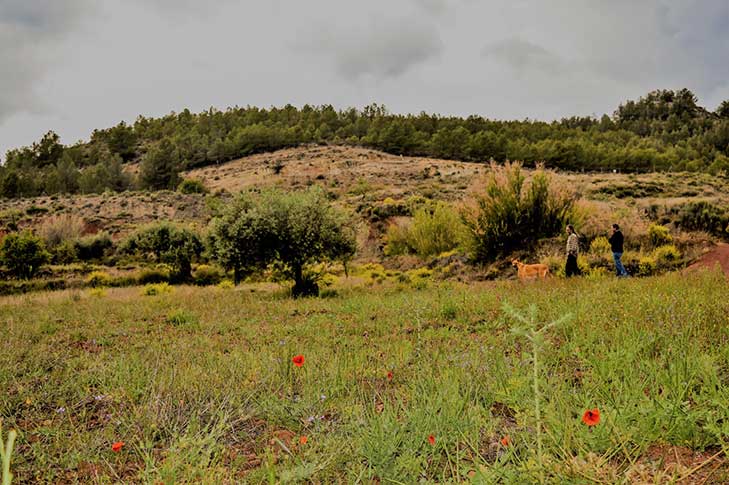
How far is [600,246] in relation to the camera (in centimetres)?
1903

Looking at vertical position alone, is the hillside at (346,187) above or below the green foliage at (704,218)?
above

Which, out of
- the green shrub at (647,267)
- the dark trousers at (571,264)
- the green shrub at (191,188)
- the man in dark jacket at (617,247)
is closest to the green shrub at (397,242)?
the green shrub at (647,267)

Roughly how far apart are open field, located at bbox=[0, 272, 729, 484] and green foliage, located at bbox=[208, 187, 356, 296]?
10.3 m

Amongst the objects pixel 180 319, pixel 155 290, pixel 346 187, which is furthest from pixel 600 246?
pixel 346 187

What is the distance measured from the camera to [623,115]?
14400cm

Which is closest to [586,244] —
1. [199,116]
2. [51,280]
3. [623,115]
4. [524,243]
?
[524,243]

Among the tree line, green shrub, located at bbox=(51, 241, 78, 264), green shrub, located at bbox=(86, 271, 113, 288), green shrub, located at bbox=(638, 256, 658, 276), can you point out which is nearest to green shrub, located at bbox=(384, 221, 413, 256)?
green shrub, located at bbox=(638, 256, 658, 276)

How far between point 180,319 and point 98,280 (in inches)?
908

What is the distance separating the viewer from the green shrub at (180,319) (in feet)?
34.5

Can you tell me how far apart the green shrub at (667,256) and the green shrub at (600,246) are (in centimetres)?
185

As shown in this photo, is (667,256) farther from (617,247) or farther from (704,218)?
(704,218)

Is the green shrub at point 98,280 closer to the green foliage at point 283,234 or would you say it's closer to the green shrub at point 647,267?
the green foliage at point 283,234

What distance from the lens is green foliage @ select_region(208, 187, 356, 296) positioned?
17.5 metres

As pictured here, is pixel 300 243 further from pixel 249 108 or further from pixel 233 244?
→ pixel 249 108
